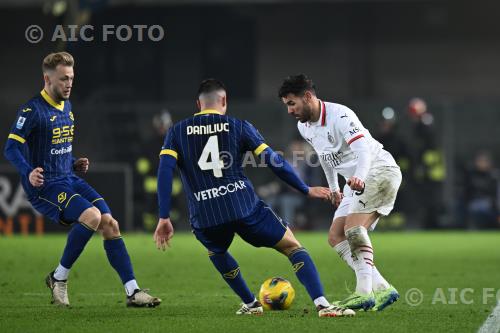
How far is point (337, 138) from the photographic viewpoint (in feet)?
31.1

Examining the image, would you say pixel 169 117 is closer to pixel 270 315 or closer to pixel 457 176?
pixel 457 176

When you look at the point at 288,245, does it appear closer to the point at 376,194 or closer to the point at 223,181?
the point at 223,181

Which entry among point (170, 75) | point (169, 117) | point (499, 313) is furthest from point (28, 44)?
point (499, 313)

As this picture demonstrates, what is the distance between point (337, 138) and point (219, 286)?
293 centimetres

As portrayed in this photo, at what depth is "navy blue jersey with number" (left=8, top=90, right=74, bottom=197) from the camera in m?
9.80

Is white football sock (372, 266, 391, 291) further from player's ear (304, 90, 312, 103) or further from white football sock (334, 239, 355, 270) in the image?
player's ear (304, 90, 312, 103)

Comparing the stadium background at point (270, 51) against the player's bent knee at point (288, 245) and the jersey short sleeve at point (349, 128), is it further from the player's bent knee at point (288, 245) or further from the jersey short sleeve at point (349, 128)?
the player's bent knee at point (288, 245)

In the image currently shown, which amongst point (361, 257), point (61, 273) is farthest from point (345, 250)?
point (61, 273)

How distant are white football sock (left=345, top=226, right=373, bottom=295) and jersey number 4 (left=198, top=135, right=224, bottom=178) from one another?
4.75ft

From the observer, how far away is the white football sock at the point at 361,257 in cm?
933

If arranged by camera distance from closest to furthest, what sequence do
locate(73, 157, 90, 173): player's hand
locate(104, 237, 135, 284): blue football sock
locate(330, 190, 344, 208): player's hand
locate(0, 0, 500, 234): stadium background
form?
locate(330, 190, 344, 208): player's hand < locate(104, 237, 135, 284): blue football sock < locate(73, 157, 90, 173): player's hand < locate(0, 0, 500, 234): stadium background

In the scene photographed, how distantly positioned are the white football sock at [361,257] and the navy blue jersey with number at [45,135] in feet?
8.72

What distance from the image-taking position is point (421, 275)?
1291 cm

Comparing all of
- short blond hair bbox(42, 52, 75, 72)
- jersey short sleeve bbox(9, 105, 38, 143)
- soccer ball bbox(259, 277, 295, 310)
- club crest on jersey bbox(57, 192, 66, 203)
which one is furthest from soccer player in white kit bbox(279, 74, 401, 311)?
jersey short sleeve bbox(9, 105, 38, 143)
